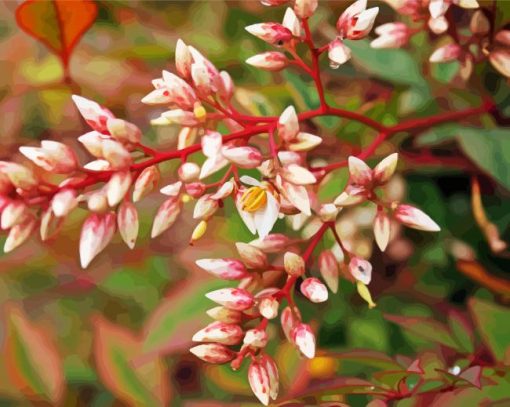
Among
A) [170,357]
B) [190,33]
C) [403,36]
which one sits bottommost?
[170,357]

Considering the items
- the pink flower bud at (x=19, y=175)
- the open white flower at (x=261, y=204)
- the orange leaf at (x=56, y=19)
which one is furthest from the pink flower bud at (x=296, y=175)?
the orange leaf at (x=56, y=19)

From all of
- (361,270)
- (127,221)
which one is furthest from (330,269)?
(127,221)

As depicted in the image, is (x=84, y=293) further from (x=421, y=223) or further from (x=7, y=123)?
(x=421, y=223)

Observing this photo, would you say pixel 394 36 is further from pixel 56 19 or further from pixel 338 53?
pixel 56 19

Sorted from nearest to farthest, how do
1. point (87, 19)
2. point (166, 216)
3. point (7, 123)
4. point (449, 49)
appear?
point (166, 216), point (449, 49), point (87, 19), point (7, 123)

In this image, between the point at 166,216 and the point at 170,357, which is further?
the point at 170,357

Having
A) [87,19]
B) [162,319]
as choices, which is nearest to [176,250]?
[162,319]
